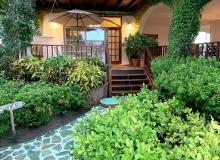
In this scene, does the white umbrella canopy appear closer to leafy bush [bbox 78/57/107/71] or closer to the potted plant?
the potted plant

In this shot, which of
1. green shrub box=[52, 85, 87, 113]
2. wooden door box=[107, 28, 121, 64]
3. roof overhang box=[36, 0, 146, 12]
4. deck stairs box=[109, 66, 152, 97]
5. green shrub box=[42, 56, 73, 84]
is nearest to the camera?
green shrub box=[52, 85, 87, 113]

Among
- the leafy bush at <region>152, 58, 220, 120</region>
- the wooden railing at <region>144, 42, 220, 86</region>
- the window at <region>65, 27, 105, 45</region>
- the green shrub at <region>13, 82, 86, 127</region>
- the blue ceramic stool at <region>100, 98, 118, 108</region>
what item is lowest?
the blue ceramic stool at <region>100, 98, 118, 108</region>

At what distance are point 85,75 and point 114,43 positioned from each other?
17.9 feet

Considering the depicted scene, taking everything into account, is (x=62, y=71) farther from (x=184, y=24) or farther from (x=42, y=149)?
(x=184, y=24)

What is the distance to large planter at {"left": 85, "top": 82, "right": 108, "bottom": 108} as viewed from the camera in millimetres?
6820

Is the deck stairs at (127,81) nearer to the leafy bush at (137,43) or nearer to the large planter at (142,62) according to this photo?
the large planter at (142,62)

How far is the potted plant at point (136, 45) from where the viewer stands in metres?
9.82

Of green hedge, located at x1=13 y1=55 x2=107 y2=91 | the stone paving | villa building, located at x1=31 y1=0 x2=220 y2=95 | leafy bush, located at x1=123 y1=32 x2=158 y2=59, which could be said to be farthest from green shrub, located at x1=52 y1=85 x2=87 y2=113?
leafy bush, located at x1=123 y1=32 x2=158 y2=59

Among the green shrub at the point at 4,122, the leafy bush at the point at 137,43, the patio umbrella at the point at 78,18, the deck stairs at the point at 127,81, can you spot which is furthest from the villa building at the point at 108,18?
the green shrub at the point at 4,122

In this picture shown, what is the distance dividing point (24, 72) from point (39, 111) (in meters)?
3.07

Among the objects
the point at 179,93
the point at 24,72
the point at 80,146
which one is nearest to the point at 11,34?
the point at 24,72

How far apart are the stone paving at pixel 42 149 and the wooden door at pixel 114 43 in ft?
24.3

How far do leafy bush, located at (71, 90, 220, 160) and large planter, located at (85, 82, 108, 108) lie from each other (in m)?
3.90

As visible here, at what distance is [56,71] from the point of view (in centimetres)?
700
